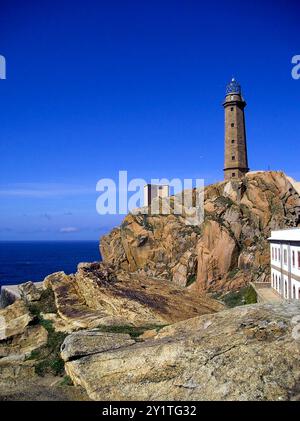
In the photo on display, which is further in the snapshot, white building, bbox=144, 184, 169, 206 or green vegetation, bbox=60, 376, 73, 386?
white building, bbox=144, 184, 169, 206

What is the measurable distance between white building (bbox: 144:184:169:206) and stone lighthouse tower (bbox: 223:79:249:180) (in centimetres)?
1273

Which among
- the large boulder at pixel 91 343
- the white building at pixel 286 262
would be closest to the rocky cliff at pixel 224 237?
the white building at pixel 286 262

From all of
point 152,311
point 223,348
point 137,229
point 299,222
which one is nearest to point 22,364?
point 152,311

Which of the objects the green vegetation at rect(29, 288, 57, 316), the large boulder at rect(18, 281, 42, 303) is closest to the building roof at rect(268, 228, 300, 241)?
the green vegetation at rect(29, 288, 57, 316)

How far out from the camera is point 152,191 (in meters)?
68.4

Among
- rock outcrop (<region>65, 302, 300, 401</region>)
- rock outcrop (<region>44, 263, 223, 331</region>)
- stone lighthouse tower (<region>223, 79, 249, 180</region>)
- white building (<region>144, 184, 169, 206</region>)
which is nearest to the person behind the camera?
→ rock outcrop (<region>65, 302, 300, 401</region>)

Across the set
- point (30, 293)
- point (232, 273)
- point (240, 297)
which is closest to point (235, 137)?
point (232, 273)

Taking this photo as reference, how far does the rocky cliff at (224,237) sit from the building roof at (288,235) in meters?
6.49

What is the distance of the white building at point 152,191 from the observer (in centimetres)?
6700

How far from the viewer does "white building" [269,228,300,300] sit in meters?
31.0

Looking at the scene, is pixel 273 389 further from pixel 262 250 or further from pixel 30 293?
pixel 262 250

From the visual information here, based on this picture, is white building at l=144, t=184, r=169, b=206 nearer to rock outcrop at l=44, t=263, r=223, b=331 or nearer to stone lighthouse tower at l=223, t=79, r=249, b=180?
stone lighthouse tower at l=223, t=79, r=249, b=180

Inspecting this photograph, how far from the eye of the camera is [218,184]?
56.1m

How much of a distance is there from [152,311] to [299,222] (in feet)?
120
